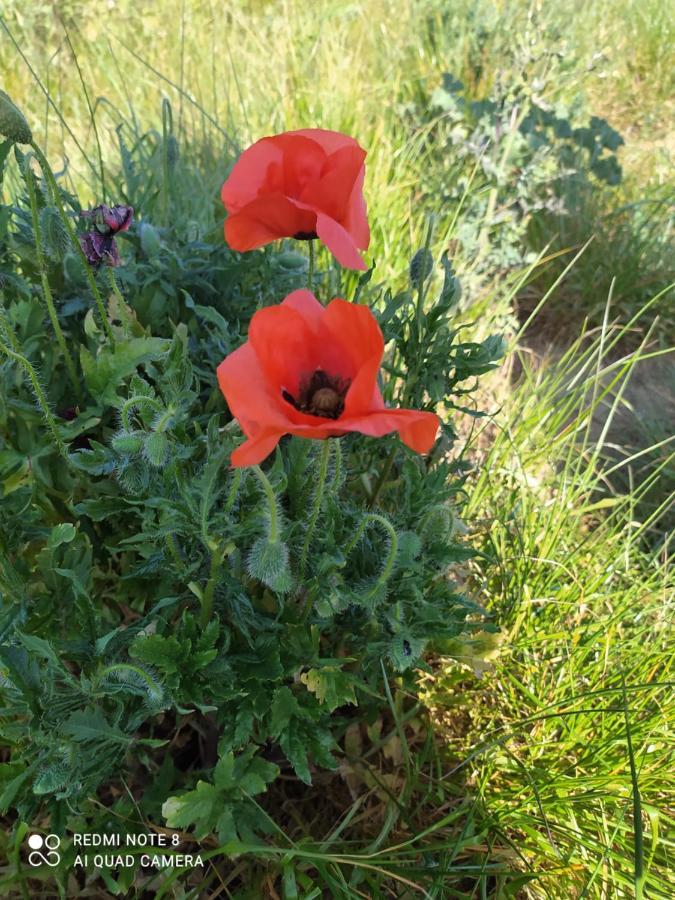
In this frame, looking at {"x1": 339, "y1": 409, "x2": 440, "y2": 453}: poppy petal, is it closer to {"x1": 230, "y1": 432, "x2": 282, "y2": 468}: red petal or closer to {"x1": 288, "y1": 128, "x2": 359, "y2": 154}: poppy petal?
{"x1": 230, "y1": 432, "x2": 282, "y2": 468}: red petal

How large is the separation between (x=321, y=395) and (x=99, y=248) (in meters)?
0.54

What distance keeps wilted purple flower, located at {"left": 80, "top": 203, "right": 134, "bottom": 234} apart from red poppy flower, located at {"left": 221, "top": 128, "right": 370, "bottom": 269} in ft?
0.81

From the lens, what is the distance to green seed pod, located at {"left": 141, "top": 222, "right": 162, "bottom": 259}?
1.38 m

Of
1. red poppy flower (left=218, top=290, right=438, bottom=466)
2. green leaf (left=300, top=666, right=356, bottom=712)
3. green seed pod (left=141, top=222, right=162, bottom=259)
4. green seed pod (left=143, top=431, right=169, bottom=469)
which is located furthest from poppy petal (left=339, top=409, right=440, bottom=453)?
green seed pod (left=141, top=222, right=162, bottom=259)

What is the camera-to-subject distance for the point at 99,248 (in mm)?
1183

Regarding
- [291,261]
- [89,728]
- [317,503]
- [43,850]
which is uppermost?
[291,261]

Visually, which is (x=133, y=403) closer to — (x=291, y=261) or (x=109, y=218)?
(x=109, y=218)

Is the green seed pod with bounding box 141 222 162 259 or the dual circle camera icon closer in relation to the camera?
the dual circle camera icon

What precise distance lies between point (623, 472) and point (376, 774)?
58.0 inches

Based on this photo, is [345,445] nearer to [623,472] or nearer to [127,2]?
[623,472]

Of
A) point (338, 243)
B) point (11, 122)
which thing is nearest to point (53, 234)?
point (11, 122)

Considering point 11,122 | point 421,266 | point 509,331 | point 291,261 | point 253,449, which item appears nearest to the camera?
point 253,449

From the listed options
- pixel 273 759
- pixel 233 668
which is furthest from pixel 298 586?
pixel 273 759

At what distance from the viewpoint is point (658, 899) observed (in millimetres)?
1184
